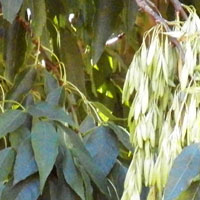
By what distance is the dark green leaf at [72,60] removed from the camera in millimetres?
1244

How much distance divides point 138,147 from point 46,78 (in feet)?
1.18

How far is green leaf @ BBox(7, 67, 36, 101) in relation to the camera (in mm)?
1062

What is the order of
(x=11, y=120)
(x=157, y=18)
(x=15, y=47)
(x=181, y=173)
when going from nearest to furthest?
1. (x=181, y=173)
2. (x=157, y=18)
3. (x=11, y=120)
4. (x=15, y=47)

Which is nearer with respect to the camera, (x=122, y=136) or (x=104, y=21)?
(x=122, y=136)

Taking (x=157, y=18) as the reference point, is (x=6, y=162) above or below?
below

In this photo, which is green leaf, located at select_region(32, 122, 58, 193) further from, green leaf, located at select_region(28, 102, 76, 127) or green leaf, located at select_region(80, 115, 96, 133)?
green leaf, located at select_region(80, 115, 96, 133)

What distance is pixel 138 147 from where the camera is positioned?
72 centimetres

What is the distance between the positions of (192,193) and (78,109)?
0.49 m

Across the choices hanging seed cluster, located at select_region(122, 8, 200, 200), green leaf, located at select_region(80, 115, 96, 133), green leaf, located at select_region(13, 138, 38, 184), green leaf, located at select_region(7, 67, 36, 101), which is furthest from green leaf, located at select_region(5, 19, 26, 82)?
hanging seed cluster, located at select_region(122, 8, 200, 200)

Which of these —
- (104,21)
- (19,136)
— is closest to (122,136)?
(19,136)

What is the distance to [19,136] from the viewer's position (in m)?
0.90

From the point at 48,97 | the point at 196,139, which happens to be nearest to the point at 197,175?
the point at 196,139

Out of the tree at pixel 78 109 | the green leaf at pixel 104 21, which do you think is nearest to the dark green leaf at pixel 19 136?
the tree at pixel 78 109

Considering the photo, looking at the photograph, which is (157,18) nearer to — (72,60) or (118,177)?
(118,177)
